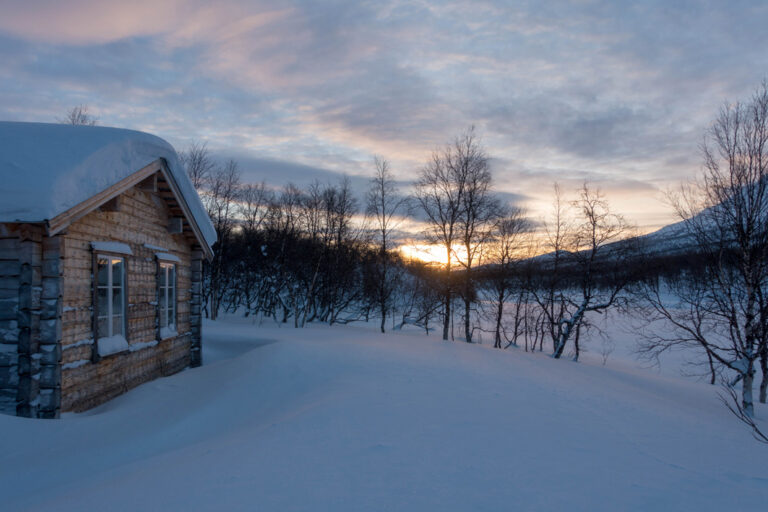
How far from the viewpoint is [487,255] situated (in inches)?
1004

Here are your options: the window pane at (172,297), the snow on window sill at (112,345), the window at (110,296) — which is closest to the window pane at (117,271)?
the window at (110,296)

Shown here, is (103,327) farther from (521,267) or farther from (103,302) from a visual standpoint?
(521,267)

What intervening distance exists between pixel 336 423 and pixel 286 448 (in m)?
0.98

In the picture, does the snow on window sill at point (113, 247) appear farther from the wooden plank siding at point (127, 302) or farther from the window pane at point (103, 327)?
the window pane at point (103, 327)

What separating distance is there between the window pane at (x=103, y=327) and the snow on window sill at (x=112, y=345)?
0.31 feet

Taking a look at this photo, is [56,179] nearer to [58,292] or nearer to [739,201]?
[58,292]

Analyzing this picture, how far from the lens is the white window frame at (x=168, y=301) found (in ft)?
34.7

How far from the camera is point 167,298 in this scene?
1103cm

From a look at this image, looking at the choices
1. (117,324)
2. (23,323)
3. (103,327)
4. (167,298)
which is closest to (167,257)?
(167,298)

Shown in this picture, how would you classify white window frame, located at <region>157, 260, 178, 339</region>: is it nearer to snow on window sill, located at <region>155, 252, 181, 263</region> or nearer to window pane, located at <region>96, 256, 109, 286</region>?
snow on window sill, located at <region>155, 252, 181, 263</region>

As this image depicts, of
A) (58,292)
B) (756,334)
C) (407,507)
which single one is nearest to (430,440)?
(407,507)

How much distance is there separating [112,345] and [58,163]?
3.51 metres

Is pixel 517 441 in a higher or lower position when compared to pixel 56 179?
lower

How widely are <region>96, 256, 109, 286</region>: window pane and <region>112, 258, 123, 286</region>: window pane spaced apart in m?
0.24
